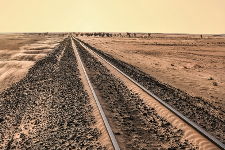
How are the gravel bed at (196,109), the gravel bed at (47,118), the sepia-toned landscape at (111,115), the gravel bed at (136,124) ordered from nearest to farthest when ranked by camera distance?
the gravel bed at (136,124) → the sepia-toned landscape at (111,115) → the gravel bed at (47,118) → the gravel bed at (196,109)

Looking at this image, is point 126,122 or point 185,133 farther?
point 126,122

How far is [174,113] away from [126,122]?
6.21 feet

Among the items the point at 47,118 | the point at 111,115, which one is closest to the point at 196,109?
the point at 111,115

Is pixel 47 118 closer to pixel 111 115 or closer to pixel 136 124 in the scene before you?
pixel 111 115

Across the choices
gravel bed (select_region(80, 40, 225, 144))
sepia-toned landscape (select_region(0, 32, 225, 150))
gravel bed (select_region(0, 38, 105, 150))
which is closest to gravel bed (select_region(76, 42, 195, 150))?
sepia-toned landscape (select_region(0, 32, 225, 150))

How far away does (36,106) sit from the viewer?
11727 mm

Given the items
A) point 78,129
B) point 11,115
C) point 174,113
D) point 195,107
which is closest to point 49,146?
point 78,129

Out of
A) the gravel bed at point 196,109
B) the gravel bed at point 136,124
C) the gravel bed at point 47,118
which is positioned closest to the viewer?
the gravel bed at point 136,124

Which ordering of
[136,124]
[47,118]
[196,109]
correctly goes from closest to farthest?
1. [136,124]
2. [47,118]
3. [196,109]

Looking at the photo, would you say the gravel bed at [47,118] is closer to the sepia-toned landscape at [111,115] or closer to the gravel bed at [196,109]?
the sepia-toned landscape at [111,115]

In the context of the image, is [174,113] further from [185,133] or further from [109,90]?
[109,90]

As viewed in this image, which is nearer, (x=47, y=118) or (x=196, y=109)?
(x=47, y=118)

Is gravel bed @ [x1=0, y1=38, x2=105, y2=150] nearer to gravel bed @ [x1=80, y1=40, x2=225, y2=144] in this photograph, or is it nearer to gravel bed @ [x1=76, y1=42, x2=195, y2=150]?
gravel bed @ [x1=76, y1=42, x2=195, y2=150]

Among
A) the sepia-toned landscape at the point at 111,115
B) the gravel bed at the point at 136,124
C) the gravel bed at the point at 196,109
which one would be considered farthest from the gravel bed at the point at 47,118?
the gravel bed at the point at 196,109
